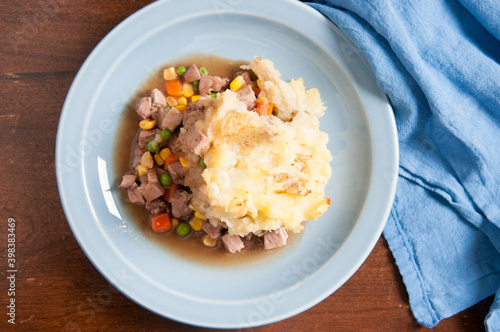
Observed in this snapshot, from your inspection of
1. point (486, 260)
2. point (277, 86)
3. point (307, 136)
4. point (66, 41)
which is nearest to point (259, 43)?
point (277, 86)

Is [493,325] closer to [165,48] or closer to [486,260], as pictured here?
[486,260]

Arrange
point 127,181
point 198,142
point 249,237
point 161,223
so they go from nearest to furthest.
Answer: point 198,142 < point 127,181 < point 161,223 < point 249,237

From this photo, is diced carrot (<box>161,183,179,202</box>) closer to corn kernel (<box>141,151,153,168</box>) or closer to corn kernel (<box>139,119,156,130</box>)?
corn kernel (<box>141,151,153,168</box>)

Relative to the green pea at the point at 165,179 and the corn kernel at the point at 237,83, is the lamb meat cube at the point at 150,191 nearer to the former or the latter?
the green pea at the point at 165,179

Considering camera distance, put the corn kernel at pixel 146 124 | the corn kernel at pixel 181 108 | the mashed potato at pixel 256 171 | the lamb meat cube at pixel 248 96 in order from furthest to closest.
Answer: the corn kernel at pixel 181 108
the corn kernel at pixel 146 124
the lamb meat cube at pixel 248 96
the mashed potato at pixel 256 171

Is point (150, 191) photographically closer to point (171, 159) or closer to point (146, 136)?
point (171, 159)

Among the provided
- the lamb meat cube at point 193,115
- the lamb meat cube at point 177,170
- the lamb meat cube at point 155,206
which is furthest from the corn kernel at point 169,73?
the lamb meat cube at point 155,206

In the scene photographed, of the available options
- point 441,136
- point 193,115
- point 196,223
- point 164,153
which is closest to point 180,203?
point 196,223
